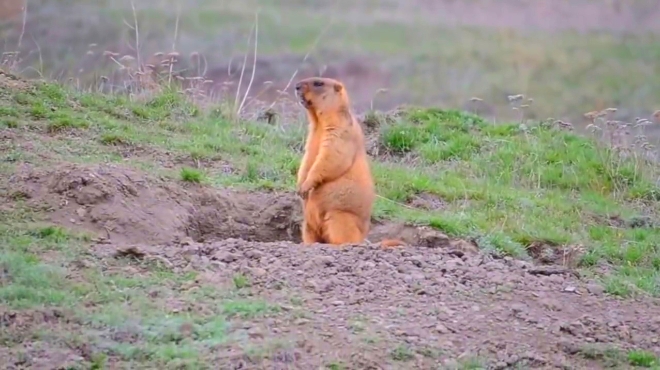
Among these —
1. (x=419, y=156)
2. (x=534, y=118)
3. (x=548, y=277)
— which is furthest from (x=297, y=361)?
(x=534, y=118)

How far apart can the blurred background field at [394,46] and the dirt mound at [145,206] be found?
407 cm

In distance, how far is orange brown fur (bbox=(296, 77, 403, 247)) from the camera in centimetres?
764

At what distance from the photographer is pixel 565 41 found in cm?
1268

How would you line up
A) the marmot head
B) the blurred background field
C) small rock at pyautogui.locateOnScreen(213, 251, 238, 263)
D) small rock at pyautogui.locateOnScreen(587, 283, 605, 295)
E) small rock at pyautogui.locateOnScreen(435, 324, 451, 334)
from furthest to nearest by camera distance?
the blurred background field
the marmot head
small rock at pyautogui.locateOnScreen(587, 283, 605, 295)
small rock at pyautogui.locateOnScreen(213, 251, 238, 263)
small rock at pyautogui.locateOnScreen(435, 324, 451, 334)

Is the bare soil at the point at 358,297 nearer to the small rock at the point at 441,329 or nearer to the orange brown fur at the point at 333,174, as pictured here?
the small rock at the point at 441,329

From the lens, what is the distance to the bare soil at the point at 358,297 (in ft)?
16.6

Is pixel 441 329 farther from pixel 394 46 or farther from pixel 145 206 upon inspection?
pixel 394 46

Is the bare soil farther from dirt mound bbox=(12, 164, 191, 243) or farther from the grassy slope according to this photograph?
the grassy slope

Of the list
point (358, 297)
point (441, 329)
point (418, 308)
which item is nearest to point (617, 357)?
point (441, 329)

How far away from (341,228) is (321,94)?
1020 millimetres

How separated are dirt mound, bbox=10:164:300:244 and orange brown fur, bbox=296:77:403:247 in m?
0.55

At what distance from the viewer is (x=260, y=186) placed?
A: 8.68 meters

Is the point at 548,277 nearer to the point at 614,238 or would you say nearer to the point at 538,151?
the point at 614,238

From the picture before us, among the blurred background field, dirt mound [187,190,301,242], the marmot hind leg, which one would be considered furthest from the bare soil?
the blurred background field
